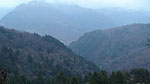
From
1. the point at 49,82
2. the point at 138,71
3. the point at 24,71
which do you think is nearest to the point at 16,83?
the point at 49,82

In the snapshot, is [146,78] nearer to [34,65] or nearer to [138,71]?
[138,71]

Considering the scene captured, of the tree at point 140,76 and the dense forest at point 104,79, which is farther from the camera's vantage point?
the tree at point 140,76

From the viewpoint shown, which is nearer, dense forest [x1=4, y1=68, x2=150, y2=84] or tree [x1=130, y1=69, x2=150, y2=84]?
dense forest [x1=4, y1=68, x2=150, y2=84]

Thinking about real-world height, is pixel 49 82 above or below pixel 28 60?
below

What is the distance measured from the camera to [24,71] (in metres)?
177

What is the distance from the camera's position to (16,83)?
103 metres

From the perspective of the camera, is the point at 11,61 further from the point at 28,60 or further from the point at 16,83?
the point at 16,83

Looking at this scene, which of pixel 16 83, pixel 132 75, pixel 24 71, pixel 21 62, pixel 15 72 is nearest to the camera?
pixel 16 83

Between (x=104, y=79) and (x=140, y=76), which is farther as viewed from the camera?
(x=140, y=76)

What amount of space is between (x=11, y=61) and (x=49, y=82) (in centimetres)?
7631

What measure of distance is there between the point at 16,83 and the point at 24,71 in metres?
74.9

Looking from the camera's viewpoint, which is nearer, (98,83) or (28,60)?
(98,83)

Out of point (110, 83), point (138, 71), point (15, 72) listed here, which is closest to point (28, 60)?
point (15, 72)

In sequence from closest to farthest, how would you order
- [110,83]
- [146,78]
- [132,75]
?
[110,83] → [146,78] → [132,75]
